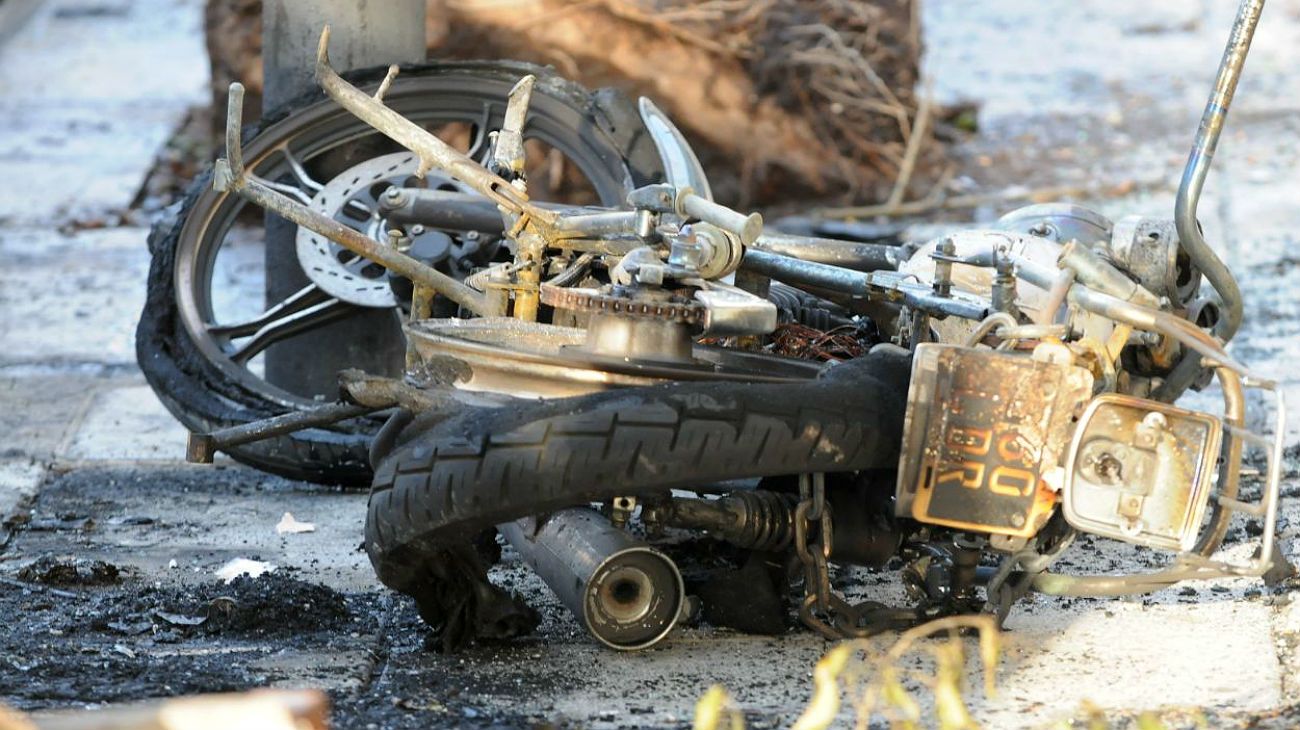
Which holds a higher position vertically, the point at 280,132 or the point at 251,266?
the point at 280,132

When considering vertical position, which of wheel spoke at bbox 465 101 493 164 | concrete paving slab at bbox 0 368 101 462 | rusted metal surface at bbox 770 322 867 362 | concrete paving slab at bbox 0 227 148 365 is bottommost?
concrete paving slab at bbox 0 368 101 462

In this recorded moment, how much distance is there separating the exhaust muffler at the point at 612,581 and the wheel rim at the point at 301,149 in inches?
74.1

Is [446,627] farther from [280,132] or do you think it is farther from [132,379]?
[132,379]

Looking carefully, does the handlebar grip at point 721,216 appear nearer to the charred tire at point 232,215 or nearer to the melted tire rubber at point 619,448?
the melted tire rubber at point 619,448

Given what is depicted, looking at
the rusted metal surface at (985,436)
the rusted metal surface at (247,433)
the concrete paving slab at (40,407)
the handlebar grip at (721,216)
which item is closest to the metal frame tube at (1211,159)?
the rusted metal surface at (985,436)

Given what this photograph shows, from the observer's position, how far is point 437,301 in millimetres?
4535

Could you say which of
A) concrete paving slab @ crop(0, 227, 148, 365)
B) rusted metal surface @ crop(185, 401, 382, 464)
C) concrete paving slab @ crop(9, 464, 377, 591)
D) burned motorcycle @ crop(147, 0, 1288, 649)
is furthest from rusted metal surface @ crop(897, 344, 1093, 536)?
concrete paving slab @ crop(0, 227, 148, 365)

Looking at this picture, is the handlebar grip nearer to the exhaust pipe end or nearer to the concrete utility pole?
the exhaust pipe end

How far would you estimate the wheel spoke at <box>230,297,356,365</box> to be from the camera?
5.41 meters

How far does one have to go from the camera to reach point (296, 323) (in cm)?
548

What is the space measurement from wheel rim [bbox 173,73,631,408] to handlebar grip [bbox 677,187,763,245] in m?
1.60

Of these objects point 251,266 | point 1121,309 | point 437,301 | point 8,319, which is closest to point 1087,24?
point 251,266

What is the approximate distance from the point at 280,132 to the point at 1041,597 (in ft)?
8.72

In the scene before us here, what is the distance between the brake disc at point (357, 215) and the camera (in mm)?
5312
